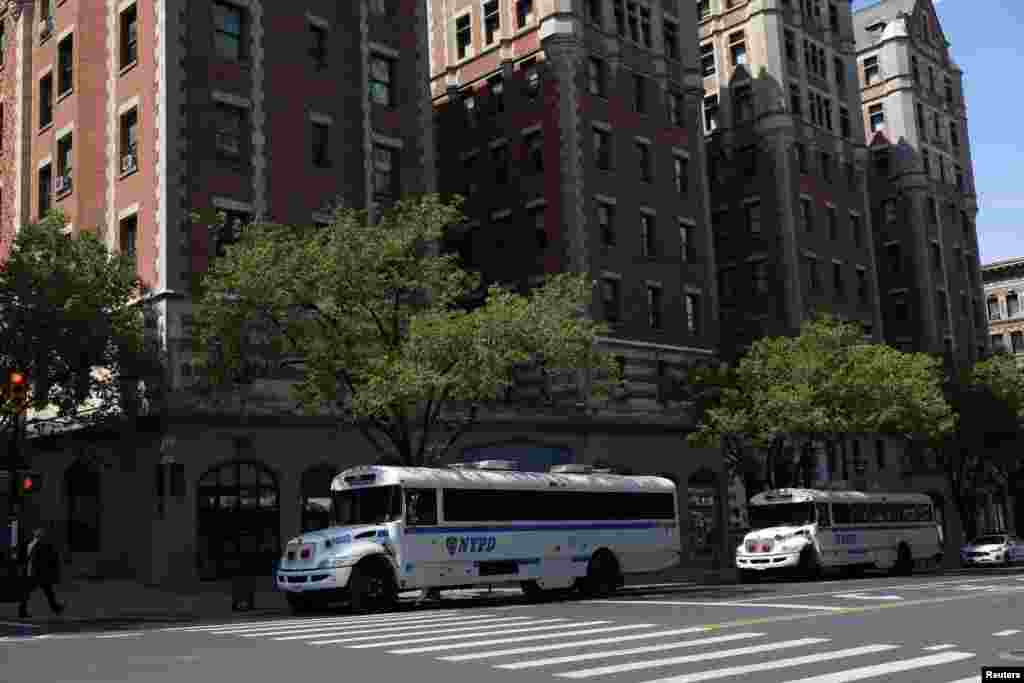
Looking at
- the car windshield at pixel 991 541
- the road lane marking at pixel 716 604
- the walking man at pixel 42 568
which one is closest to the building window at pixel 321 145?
the walking man at pixel 42 568

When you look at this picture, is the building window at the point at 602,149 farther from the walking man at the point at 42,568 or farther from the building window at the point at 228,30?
the walking man at the point at 42,568

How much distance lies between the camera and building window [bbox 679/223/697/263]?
4994 centimetres

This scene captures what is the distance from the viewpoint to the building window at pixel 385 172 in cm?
4019

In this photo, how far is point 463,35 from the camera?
5253 cm

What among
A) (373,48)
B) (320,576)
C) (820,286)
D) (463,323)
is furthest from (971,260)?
(320,576)

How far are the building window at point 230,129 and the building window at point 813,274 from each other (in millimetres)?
30406

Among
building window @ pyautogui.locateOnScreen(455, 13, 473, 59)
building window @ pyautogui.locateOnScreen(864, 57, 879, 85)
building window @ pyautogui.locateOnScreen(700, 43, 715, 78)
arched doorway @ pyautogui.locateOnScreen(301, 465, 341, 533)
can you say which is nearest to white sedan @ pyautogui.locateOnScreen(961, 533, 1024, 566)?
building window @ pyautogui.locateOnScreen(700, 43, 715, 78)

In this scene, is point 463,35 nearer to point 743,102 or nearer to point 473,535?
point 743,102

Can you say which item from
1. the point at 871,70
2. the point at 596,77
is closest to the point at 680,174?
the point at 596,77

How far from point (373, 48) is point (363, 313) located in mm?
15362

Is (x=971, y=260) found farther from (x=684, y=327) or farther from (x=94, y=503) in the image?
(x=94, y=503)

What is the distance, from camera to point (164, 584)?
31672mm

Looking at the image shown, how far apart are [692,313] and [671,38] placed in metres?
12.6

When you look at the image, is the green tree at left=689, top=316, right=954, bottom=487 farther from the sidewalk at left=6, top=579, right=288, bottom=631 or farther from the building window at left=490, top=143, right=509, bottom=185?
the sidewalk at left=6, top=579, right=288, bottom=631
